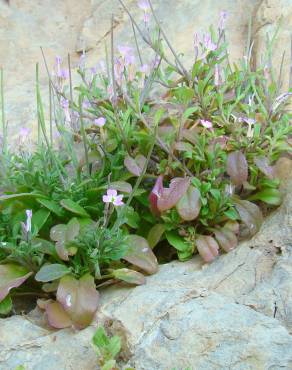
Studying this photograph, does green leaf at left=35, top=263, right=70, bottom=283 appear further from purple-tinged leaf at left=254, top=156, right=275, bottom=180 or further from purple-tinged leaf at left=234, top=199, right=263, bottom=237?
purple-tinged leaf at left=254, top=156, right=275, bottom=180

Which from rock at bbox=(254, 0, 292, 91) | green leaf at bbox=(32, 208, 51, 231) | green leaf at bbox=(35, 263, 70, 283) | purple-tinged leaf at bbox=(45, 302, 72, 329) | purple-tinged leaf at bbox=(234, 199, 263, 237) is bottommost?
purple-tinged leaf at bbox=(45, 302, 72, 329)

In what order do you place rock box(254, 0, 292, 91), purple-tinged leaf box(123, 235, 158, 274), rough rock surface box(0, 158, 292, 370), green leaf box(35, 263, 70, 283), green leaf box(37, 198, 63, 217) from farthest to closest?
rock box(254, 0, 292, 91), green leaf box(37, 198, 63, 217), purple-tinged leaf box(123, 235, 158, 274), green leaf box(35, 263, 70, 283), rough rock surface box(0, 158, 292, 370)

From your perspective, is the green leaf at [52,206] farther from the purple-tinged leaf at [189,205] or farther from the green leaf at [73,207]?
the purple-tinged leaf at [189,205]

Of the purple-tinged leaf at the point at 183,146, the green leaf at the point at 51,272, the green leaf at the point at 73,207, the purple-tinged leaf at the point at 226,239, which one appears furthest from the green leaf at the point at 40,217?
the purple-tinged leaf at the point at 226,239

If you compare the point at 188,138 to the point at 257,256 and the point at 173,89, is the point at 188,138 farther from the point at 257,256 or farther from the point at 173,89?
the point at 257,256

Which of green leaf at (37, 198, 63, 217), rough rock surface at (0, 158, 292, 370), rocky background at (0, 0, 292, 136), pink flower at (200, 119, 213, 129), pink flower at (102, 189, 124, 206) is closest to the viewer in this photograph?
rough rock surface at (0, 158, 292, 370)

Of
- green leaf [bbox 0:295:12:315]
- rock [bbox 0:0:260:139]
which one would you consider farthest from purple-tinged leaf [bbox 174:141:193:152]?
rock [bbox 0:0:260:139]

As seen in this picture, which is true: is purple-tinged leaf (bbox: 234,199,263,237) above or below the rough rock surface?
above

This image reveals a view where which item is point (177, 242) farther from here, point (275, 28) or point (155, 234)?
point (275, 28)

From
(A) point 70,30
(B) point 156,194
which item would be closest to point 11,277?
(B) point 156,194
